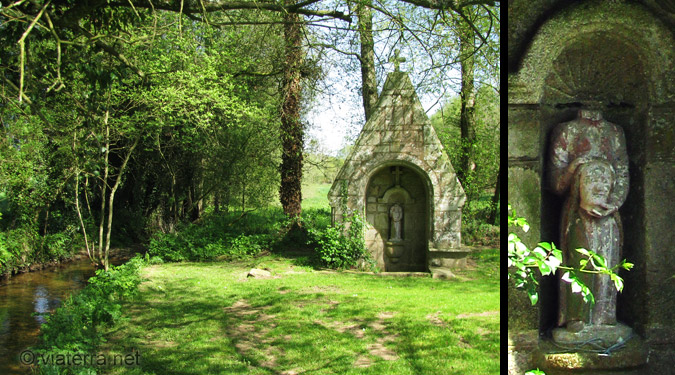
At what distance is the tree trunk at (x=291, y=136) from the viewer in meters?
15.1

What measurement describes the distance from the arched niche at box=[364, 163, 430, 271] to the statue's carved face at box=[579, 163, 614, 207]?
928cm

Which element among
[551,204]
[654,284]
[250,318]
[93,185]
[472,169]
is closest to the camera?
[654,284]

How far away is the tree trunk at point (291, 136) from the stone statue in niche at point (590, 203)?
1243cm

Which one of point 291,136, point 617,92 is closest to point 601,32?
point 617,92

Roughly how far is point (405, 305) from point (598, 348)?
5309 millimetres

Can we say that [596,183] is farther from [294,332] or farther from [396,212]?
[396,212]

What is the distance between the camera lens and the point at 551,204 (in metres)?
2.88

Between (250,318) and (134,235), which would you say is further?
(134,235)

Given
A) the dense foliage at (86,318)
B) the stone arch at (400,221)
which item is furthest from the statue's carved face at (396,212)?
the dense foliage at (86,318)

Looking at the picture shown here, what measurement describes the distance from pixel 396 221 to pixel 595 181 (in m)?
9.39

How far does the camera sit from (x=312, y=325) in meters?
7.05

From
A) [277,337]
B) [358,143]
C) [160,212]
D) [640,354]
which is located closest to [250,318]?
[277,337]

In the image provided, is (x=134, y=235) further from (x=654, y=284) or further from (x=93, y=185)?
(x=654, y=284)

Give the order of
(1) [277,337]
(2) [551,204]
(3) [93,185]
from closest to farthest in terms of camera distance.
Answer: (2) [551,204], (1) [277,337], (3) [93,185]
